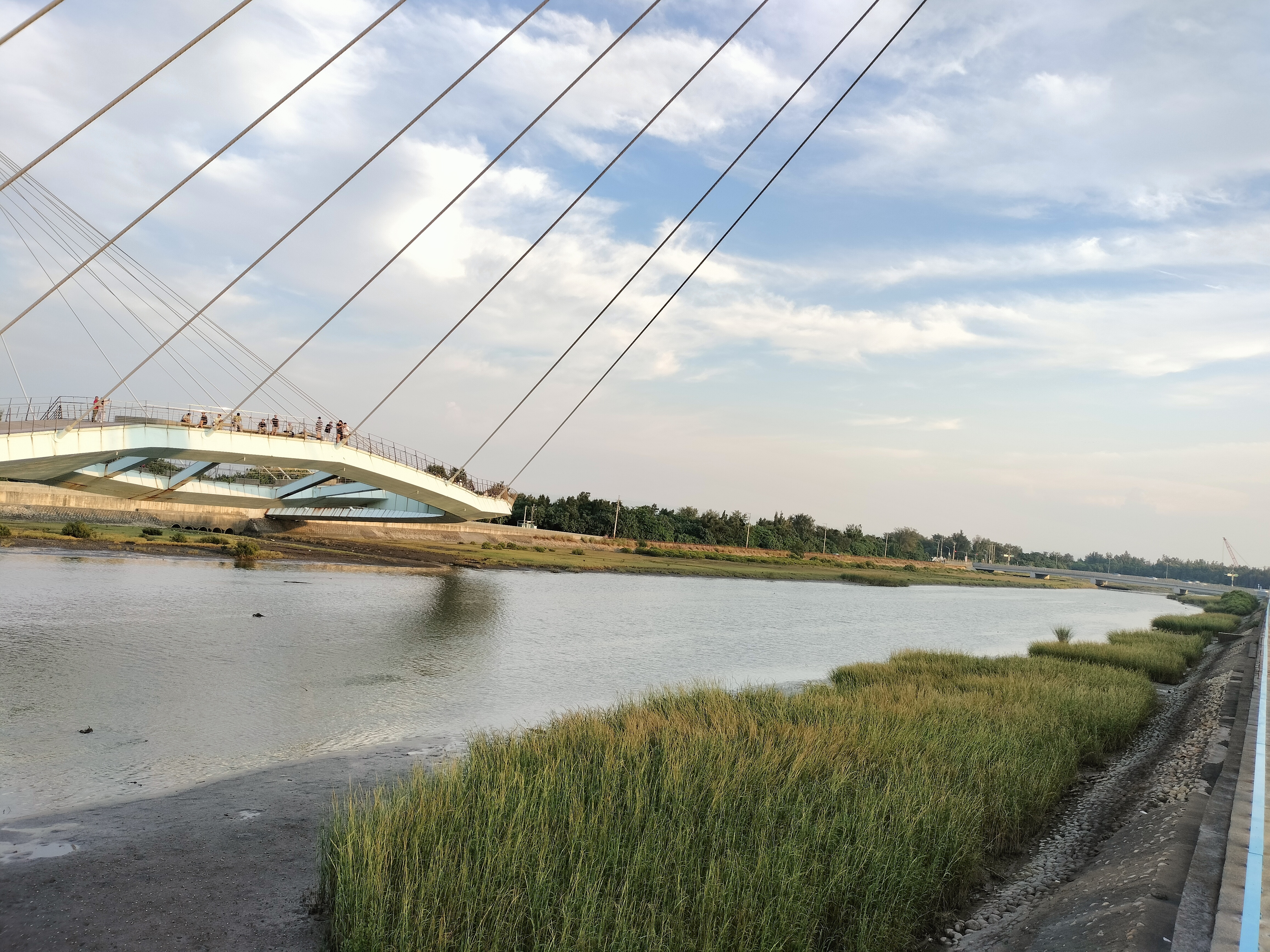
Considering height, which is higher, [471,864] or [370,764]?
[471,864]

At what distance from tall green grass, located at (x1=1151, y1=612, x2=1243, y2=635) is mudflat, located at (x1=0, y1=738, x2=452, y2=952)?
1404 inches

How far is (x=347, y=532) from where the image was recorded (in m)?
59.2

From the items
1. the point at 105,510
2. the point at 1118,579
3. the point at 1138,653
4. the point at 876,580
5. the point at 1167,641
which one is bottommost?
the point at 876,580

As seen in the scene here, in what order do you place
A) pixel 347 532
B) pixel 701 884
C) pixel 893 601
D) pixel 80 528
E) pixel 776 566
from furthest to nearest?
pixel 776 566 → pixel 347 532 → pixel 893 601 → pixel 80 528 → pixel 701 884

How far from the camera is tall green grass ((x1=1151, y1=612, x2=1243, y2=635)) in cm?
3491

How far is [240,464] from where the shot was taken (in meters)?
36.3

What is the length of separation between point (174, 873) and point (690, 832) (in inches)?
156

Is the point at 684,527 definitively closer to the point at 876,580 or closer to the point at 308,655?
the point at 876,580

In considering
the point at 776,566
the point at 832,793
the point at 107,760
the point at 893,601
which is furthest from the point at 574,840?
the point at 776,566

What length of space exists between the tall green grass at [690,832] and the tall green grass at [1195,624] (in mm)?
30580

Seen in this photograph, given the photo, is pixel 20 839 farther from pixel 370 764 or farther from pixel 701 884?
pixel 701 884

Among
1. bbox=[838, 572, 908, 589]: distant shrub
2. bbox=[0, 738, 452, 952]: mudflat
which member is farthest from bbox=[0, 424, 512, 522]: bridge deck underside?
bbox=[838, 572, 908, 589]: distant shrub

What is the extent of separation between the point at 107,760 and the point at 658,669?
10961 millimetres

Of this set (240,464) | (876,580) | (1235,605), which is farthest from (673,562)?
(1235,605)
